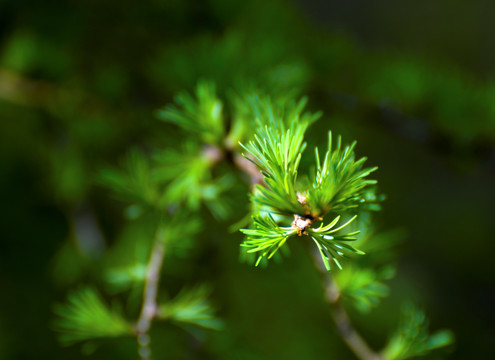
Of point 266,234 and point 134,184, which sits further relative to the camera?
point 134,184

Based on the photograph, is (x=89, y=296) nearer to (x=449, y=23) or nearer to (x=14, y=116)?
(x=14, y=116)

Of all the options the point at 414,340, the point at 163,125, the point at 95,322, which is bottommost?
the point at 414,340

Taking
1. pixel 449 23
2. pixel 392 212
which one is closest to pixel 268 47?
pixel 392 212

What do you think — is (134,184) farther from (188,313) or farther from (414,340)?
(414,340)

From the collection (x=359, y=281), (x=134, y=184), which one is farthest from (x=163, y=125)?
(x=359, y=281)

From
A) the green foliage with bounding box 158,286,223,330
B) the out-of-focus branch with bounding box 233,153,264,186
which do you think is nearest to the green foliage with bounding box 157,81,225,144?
the out-of-focus branch with bounding box 233,153,264,186

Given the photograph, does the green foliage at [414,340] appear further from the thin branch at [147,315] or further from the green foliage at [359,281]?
the thin branch at [147,315]

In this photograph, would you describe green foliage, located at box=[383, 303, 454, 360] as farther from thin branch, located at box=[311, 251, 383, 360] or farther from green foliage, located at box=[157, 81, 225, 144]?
green foliage, located at box=[157, 81, 225, 144]

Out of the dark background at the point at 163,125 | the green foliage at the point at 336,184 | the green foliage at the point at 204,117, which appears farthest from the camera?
the dark background at the point at 163,125

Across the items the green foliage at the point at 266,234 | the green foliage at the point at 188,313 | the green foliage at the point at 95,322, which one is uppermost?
the green foliage at the point at 95,322


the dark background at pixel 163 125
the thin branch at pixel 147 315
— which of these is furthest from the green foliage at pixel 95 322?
the dark background at pixel 163 125
